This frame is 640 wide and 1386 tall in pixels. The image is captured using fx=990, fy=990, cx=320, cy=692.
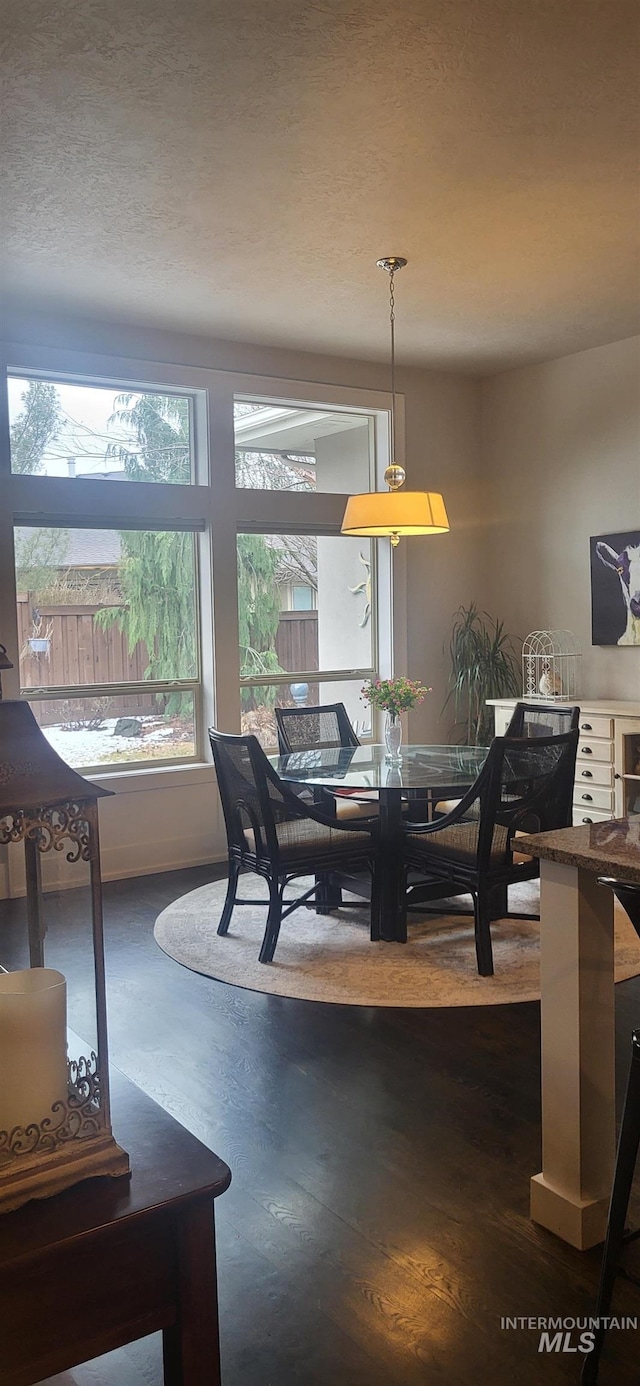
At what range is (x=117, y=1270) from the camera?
3.40ft

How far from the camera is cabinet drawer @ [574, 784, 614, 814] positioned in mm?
5617

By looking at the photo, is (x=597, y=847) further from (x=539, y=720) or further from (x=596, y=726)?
(x=596, y=726)

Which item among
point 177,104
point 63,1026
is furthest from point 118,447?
point 63,1026

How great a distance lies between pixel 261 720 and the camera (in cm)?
625

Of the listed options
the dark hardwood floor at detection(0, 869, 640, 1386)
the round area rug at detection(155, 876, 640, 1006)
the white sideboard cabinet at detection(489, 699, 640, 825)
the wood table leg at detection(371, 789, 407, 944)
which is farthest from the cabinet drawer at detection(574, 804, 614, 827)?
the dark hardwood floor at detection(0, 869, 640, 1386)

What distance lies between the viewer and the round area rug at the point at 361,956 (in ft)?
12.1

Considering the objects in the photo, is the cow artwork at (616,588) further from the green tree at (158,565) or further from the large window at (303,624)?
the green tree at (158,565)

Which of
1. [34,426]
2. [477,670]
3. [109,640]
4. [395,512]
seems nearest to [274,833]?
[395,512]

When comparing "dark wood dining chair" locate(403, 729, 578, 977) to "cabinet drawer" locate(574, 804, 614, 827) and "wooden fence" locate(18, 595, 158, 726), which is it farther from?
"wooden fence" locate(18, 595, 158, 726)

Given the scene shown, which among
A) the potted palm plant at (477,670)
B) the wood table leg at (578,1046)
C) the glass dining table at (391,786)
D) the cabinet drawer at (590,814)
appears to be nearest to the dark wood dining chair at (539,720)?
the glass dining table at (391,786)

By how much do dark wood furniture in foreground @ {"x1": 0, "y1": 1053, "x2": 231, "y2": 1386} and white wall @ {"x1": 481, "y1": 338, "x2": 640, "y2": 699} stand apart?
5454 millimetres

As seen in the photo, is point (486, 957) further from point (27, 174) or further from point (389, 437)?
point (389, 437)

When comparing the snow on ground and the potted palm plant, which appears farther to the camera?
the potted palm plant

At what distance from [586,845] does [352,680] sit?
461cm
